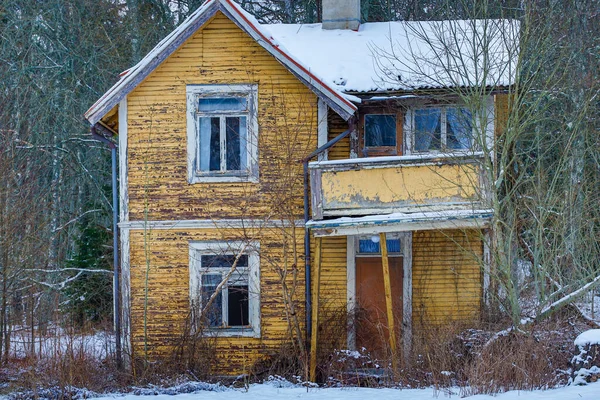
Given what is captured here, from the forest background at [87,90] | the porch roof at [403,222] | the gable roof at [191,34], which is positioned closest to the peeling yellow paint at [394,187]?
the porch roof at [403,222]

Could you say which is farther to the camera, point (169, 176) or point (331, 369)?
point (169, 176)

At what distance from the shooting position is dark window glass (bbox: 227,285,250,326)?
635 inches

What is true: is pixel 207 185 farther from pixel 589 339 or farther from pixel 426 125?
pixel 589 339

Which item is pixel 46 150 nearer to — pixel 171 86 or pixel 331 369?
pixel 171 86

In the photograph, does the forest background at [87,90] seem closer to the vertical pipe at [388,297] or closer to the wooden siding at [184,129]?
the wooden siding at [184,129]

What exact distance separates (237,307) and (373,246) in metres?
3.11

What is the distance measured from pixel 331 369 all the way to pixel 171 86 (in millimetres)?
6544

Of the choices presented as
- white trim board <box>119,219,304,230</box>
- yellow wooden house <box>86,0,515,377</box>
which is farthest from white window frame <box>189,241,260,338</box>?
white trim board <box>119,219,304,230</box>

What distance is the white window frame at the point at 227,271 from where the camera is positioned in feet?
52.4

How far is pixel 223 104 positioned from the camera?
16203 mm

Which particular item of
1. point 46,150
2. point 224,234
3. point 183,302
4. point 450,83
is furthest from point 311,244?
point 46,150

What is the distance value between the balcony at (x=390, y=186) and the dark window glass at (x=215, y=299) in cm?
285

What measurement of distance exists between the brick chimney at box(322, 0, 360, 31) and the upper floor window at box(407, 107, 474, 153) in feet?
11.7

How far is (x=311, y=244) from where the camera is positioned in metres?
16.0
